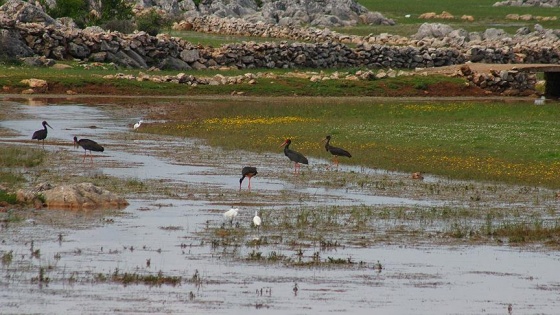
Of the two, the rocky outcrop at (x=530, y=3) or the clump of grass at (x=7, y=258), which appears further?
the rocky outcrop at (x=530, y=3)

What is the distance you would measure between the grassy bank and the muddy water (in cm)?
566

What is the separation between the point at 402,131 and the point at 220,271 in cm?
1926

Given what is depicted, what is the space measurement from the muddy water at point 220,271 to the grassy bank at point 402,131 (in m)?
5.66

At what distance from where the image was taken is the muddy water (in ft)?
43.4

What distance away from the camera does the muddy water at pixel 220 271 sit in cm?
1323

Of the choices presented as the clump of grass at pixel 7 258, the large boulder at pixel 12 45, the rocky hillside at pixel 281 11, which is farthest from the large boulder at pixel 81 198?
the rocky hillside at pixel 281 11

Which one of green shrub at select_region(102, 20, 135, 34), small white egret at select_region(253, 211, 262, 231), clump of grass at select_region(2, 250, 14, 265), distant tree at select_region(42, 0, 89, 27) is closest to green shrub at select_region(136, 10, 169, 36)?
green shrub at select_region(102, 20, 135, 34)

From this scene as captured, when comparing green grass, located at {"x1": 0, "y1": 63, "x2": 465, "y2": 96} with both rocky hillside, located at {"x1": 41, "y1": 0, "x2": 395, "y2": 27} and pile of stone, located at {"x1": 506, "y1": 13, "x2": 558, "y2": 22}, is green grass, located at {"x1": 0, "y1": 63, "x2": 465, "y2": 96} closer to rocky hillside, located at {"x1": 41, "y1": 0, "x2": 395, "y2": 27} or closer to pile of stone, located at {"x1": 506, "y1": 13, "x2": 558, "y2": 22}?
rocky hillside, located at {"x1": 41, "y1": 0, "x2": 395, "y2": 27}

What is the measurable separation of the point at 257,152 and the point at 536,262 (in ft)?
46.3

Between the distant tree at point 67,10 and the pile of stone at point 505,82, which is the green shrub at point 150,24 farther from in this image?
the pile of stone at point 505,82

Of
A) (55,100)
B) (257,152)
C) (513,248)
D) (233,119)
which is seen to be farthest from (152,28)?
(513,248)

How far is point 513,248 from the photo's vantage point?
1700cm

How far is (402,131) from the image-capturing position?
33594 millimetres

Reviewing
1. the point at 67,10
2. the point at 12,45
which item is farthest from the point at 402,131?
the point at 67,10
